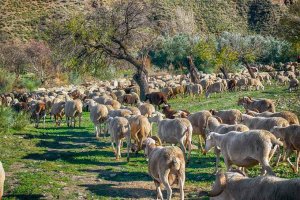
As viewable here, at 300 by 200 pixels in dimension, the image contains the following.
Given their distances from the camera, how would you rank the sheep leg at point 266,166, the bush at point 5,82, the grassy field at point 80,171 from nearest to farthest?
the sheep leg at point 266,166 < the grassy field at point 80,171 < the bush at point 5,82

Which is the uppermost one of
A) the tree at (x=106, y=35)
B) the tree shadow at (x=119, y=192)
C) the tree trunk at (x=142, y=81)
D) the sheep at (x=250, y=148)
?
the tree at (x=106, y=35)

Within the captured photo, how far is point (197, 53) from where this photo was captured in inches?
2490

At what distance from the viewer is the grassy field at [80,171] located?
11.6m

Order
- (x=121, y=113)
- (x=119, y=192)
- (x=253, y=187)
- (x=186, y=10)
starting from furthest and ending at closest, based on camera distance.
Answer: (x=186, y=10), (x=121, y=113), (x=119, y=192), (x=253, y=187)

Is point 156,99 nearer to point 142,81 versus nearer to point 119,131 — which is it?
point 142,81

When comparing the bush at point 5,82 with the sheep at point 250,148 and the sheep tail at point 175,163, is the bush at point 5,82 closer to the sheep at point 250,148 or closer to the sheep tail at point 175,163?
→ the sheep at point 250,148

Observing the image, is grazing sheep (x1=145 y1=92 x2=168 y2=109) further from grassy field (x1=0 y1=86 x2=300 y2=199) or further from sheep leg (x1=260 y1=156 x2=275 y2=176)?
sheep leg (x1=260 y1=156 x2=275 y2=176)

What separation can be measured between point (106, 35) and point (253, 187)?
82.1ft

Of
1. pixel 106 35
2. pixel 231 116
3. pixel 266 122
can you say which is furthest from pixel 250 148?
pixel 106 35

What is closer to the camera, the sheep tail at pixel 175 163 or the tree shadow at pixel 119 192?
the sheep tail at pixel 175 163

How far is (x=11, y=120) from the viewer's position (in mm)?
22469

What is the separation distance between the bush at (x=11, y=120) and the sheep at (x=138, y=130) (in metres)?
8.06

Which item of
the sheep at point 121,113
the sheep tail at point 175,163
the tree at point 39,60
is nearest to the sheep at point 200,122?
the sheep at point 121,113

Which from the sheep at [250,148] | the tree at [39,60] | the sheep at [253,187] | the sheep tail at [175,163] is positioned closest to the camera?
the sheep at [253,187]
